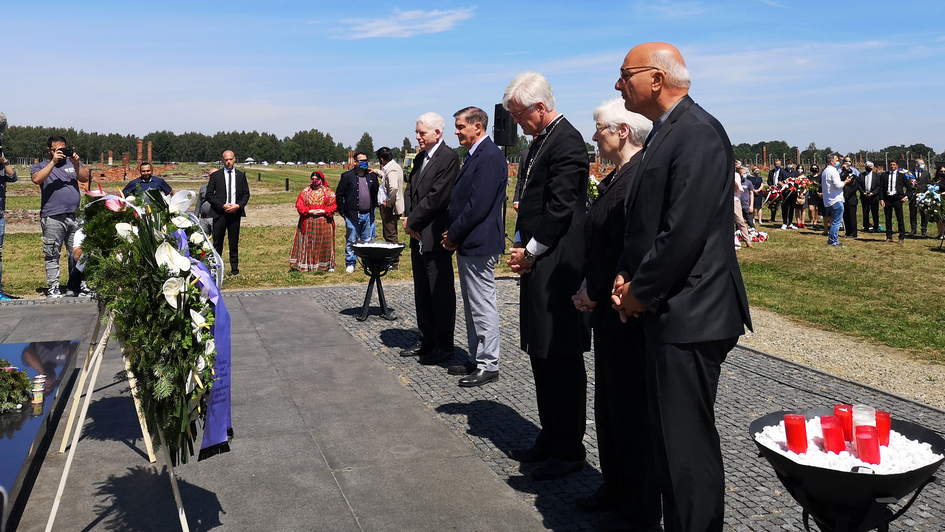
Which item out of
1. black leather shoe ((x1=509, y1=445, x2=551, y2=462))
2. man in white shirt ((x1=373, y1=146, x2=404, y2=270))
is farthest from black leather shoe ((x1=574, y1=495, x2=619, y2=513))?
man in white shirt ((x1=373, y1=146, x2=404, y2=270))

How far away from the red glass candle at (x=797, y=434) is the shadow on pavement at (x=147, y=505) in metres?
2.89

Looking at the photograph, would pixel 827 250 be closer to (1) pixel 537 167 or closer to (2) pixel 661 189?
(1) pixel 537 167

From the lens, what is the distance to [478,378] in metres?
6.83

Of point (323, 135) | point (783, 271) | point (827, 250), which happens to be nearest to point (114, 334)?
point (783, 271)

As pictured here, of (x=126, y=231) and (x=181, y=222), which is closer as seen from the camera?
(x=126, y=231)

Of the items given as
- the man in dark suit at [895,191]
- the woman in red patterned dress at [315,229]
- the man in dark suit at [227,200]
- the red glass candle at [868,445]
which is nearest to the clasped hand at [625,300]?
the red glass candle at [868,445]

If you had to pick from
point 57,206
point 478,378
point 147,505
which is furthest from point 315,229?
point 147,505

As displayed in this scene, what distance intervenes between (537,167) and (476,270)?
1.82 metres

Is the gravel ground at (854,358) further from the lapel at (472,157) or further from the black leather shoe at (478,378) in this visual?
the lapel at (472,157)

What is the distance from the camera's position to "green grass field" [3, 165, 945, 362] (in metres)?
10.2

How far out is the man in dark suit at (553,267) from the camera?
485cm

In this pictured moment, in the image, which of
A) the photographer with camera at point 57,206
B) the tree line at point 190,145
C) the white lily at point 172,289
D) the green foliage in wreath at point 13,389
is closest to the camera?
the white lily at point 172,289

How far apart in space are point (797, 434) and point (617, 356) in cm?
123

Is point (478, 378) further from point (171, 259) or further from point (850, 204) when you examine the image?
point (850, 204)
